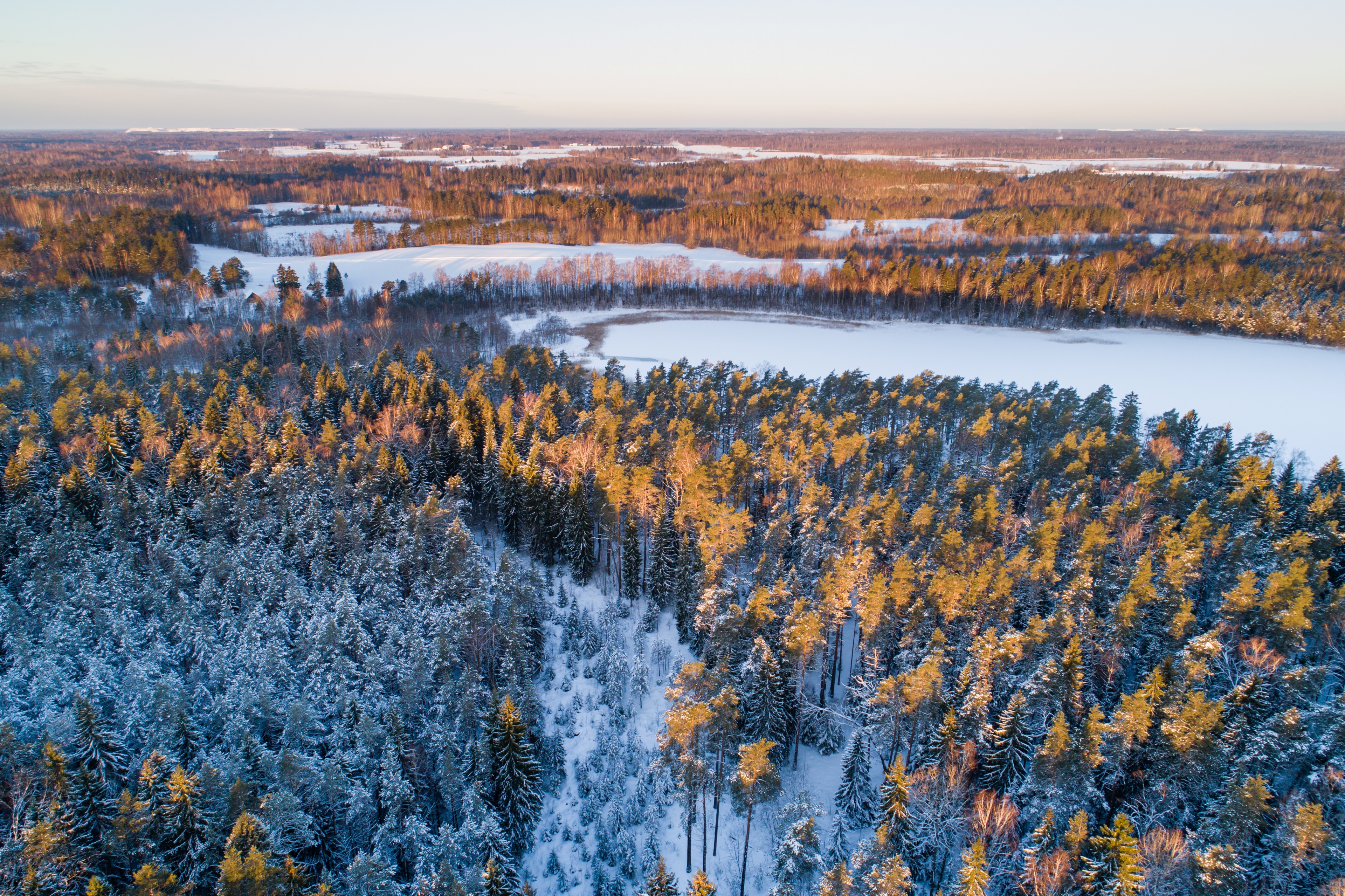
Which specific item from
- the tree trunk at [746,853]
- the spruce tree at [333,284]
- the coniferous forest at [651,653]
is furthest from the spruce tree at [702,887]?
the spruce tree at [333,284]

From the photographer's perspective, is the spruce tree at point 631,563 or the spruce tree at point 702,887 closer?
the spruce tree at point 702,887

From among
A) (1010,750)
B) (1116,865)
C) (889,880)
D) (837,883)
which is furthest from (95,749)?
(1116,865)

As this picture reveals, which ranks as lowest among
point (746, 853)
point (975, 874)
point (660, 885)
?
point (746, 853)

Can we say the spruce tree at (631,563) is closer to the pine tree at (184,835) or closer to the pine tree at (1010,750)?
the pine tree at (1010,750)

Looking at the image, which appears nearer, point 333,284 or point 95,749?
point 95,749

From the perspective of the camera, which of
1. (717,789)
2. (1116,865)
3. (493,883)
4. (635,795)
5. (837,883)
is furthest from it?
(635,795)

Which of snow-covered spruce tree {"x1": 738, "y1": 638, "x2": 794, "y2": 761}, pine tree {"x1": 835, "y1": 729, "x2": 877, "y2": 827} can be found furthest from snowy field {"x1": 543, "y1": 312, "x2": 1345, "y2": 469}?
pine tree {"x1": 835, "y1": 729, "x2": 877, "y2": 827}

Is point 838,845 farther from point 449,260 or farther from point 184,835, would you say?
point 449,260

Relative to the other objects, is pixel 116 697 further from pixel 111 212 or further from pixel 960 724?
pixel 111 212

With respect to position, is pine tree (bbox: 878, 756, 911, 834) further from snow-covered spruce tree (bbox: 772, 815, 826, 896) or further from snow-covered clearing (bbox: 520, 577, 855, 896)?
snow-covered clearing (bbox: 520, 577, 855, 896)
